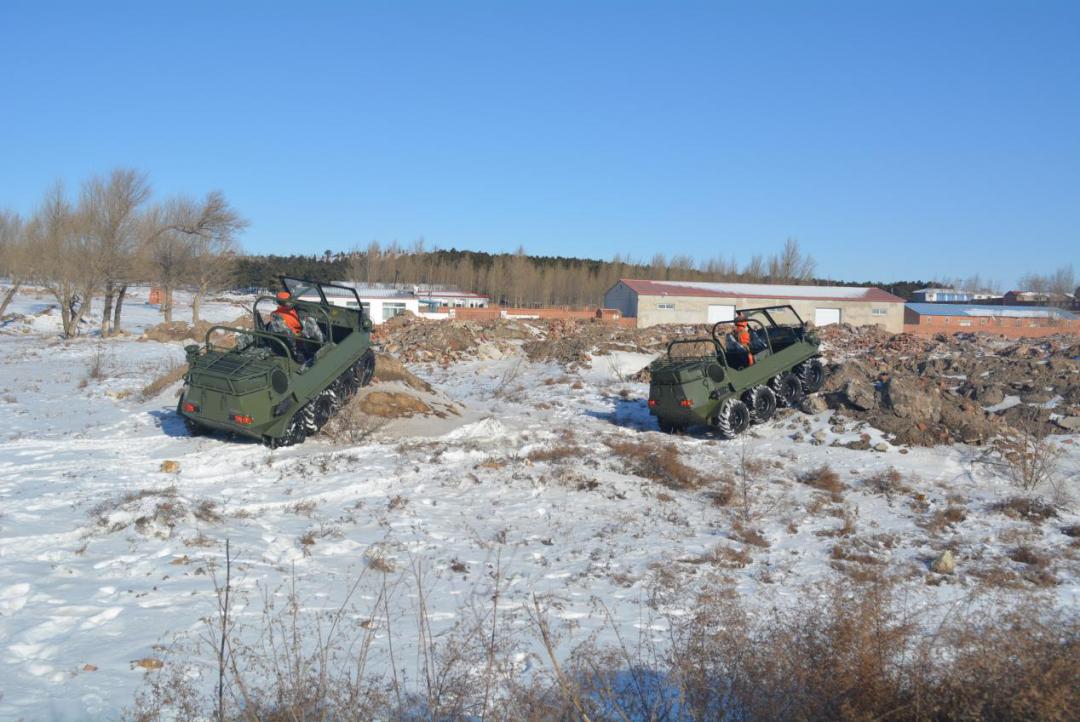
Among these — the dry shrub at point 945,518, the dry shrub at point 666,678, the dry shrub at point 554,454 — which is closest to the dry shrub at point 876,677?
the dry shrub at point 666,678

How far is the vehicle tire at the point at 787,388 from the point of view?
50.7ft

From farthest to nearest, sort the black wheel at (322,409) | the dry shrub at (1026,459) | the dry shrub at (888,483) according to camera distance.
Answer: the black wheel at (322,409)
the dry shrub at (1026,459)
the dry shrub at (888,483)

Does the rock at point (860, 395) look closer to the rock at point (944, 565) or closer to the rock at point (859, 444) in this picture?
the rock at point (859, 444)

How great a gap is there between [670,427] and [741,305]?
3421cm

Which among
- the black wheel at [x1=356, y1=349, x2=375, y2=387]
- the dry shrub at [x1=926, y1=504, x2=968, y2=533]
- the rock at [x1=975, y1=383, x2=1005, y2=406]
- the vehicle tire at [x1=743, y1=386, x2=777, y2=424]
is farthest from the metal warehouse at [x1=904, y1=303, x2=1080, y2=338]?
the black wheel at [x1=356, y1=349, x2=375, y2=387]

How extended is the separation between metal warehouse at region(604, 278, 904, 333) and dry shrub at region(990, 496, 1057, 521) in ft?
117

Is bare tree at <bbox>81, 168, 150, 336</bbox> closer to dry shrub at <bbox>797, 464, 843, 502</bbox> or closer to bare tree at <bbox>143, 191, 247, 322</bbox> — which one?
bare tree at <bbox>143, 191, 247, 322</bbox>

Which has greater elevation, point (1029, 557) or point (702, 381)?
point (702, 381)

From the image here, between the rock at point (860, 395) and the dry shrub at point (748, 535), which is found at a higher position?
the rock at point (860, 395)

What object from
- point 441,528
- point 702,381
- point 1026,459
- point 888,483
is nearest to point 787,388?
point 702,381

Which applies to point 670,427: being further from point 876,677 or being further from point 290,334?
point 876,677

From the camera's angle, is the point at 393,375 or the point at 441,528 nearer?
the point at 441,528

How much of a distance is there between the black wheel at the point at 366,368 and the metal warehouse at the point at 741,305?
1290 inches

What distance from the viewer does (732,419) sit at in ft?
45.9
